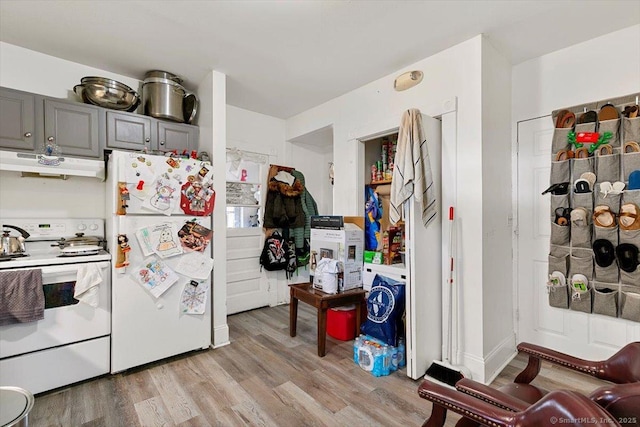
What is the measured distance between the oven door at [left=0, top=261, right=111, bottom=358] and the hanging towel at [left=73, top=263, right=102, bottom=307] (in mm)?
34

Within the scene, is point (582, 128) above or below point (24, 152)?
above

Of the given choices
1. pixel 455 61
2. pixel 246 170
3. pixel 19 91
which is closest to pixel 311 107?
pixel 246 170

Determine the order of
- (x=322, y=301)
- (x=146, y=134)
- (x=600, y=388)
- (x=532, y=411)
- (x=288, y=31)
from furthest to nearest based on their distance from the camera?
(x=146, y=134) < (x=322, y=301) < (x=288, y=31) < (x=600, y=388) < (x=532, y=411)

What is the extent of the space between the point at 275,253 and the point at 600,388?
3276 mm

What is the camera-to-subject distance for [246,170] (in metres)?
3.77

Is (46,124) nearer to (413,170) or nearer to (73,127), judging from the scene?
(73,127)

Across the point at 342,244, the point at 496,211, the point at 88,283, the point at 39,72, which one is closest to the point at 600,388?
the point at 496,211

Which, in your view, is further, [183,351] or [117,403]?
[183,351]

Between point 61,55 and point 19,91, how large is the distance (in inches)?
21.3

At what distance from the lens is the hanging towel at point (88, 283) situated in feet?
6.80

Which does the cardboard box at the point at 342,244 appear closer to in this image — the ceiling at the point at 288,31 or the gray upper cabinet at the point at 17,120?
the ceiling at the point at 288,31

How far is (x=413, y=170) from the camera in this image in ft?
7.15

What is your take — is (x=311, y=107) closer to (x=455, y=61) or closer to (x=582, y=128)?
(x=455, y=61)

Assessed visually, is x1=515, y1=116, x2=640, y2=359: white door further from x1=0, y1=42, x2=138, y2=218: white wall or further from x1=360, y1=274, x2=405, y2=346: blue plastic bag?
x1=0, y1=42, x2=138, y2=218: white wall
